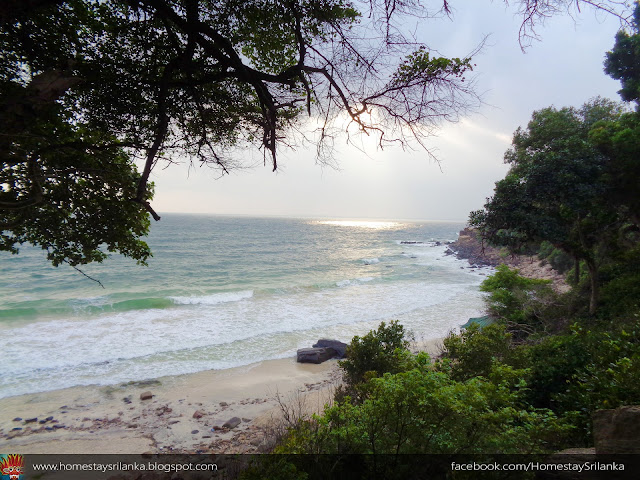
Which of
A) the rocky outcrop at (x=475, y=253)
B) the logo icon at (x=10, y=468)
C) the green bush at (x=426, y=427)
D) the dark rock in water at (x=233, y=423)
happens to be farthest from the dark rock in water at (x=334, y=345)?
the rocky outcrop at (x=475, y=253)

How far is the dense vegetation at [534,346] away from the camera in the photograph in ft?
10.4

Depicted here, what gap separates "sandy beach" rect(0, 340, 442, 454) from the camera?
26.4ft

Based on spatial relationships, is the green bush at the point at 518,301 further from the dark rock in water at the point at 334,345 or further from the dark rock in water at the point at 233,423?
the dark rock in water at the point at 233,423

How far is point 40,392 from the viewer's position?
10.7 metres

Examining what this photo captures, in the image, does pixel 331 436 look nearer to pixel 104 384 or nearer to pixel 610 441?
pixel 610 441

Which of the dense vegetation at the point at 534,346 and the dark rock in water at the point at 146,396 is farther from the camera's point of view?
the dark rock in water at the point at 146,396

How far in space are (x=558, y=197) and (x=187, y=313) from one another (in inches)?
809

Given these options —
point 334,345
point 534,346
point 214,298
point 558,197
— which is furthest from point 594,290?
point 214,298

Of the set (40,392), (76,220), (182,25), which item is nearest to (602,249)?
(182,25)

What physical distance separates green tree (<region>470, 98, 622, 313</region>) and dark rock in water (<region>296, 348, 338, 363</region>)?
8.68 meters

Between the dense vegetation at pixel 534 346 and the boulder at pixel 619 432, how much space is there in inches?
11.2

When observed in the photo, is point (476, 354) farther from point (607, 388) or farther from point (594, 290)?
point (594, 290)

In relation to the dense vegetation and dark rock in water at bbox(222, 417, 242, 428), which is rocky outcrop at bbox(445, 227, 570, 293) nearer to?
the dense vegetation


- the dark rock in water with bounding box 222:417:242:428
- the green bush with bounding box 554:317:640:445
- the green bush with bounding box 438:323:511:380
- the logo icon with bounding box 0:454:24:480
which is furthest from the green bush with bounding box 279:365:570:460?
the dark rock in water with bounding box 222:417:242:428
